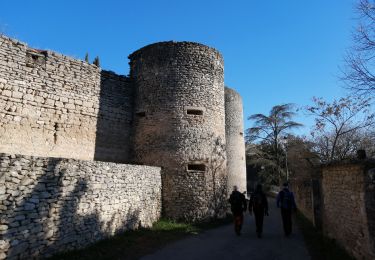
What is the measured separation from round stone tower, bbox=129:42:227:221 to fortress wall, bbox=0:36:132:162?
920 millimetres

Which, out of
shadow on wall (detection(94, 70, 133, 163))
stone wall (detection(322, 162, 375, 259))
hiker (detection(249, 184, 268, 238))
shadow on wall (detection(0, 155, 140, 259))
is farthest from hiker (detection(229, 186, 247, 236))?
shadow on wall (detection(94, 70, 133, 163))

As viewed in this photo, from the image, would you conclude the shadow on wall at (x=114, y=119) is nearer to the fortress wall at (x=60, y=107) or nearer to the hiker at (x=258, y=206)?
the fortress wall at (x=60, y=107)

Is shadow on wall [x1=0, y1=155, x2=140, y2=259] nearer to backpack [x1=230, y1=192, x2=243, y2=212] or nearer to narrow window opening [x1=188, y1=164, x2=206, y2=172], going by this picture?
backpack [x1=230, y1=192, x2=243, y2=212]

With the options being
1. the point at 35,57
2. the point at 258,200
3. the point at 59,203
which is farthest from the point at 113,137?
the point at 258,200

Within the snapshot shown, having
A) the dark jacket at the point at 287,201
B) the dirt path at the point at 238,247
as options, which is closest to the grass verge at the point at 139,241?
the dirt path at the point at 238,247

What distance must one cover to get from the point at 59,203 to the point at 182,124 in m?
6.04

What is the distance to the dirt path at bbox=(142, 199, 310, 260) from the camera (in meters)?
6.20

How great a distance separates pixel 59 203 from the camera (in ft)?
20.0

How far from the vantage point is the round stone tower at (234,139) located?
64.7ft

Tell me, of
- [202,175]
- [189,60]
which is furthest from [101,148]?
[189,60]

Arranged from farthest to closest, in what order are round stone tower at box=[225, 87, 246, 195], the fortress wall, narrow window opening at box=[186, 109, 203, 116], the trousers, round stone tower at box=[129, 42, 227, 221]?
round stone tower at box=[225, 87, 246, 195], narrow window opening at box=[186, 109, 203, 116], round stone tower at box=[129, 42, 227, 221], the fortress wall, the trousers

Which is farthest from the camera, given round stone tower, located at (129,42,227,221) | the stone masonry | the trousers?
round stone tower, located at (129,42,227,221)

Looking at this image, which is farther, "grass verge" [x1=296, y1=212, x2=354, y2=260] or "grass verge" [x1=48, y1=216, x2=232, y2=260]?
"grass verge" [x1=48, y1=216, x2=232, y2=260]

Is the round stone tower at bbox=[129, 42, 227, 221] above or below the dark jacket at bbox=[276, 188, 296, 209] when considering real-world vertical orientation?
above
